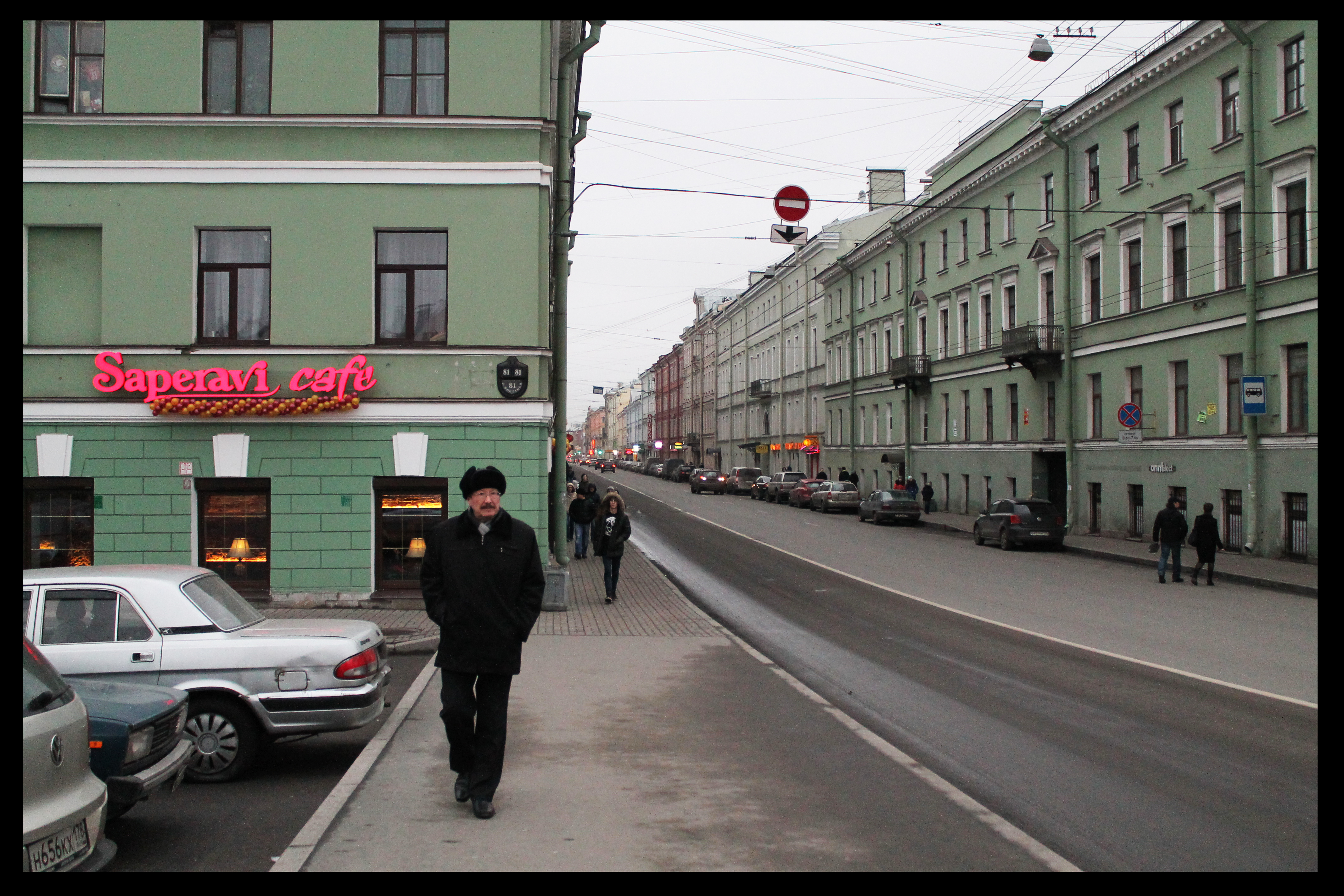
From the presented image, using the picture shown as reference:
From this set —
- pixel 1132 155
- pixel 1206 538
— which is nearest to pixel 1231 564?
pixel 1206 538

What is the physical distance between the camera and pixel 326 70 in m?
16.8

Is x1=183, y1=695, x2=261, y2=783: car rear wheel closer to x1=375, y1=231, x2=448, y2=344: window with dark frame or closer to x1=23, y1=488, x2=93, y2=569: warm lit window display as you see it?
x1=375, y1=231, x2=448, y2=344: window with dark frame

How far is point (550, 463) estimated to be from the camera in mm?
21062

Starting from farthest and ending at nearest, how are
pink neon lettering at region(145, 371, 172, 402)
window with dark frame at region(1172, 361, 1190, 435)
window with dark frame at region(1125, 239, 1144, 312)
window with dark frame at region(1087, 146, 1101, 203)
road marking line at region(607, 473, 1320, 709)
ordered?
window with dark frame at region(1087, 146, 1101, 203) < window with dark frame at region(1125, 239, 1144, 312) < window with dark frame at region(1172, 361, 1190, 435) < pink neon lettering at region(145, 371, 172, 402) < road marking line at region(607, 473, 1320, 709)

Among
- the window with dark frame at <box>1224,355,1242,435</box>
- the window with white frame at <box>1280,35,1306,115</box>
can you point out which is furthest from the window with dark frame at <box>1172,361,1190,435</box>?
the window with white frame at <box>1280,35,1306,115</box>

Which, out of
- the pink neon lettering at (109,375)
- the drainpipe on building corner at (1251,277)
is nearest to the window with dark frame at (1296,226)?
the drainpipe on building corner at (1251,277)

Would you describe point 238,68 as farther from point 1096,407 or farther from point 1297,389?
point 1096,407

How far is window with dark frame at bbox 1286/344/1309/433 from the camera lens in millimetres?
23250

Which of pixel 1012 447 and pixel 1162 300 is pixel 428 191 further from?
pixel 1012 447

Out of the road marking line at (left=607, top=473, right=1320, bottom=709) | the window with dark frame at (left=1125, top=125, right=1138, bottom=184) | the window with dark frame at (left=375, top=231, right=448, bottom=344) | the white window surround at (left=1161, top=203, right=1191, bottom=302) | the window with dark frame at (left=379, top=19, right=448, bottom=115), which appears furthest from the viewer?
the window with dark frame at (left=1125, top=125, right=1138, bottom=184)

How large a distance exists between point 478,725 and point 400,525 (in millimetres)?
11426

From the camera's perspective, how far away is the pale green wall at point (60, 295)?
16859 mm

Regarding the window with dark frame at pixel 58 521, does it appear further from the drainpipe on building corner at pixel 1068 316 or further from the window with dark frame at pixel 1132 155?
the window with dark frame at pixel 1132 155

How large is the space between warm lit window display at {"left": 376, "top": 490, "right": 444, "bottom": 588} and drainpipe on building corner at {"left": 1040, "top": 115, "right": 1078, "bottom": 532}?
23239mm
